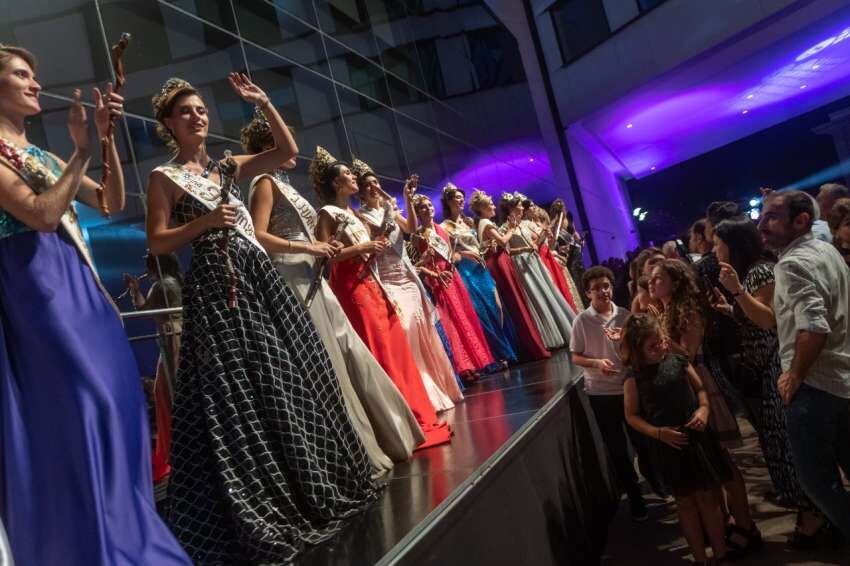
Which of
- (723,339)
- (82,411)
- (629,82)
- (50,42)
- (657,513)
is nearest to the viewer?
(82,411)

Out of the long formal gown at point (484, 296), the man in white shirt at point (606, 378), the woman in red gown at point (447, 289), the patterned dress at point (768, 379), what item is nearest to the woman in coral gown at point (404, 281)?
the man in white shirt at point (606, 378)

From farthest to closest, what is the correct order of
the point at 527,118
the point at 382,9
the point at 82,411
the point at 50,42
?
the point at 527,118 < the point at 382,9 < the point at 50,42 < the point at 82,411

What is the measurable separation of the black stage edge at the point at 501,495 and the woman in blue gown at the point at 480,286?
1948 mm

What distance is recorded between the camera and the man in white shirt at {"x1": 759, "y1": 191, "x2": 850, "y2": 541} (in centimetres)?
247

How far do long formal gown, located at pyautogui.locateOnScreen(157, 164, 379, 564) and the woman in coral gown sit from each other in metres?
1.59

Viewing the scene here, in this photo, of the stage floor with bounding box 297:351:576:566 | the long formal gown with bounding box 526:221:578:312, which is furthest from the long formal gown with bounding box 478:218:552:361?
the stage floor with bounding box 297:351:576:566

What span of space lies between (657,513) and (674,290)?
1354mm

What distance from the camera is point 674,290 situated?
11.4ft

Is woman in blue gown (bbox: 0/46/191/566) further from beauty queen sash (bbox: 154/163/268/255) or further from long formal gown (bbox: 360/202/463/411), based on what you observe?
long formal gown (bbox: 360/202/463/411)

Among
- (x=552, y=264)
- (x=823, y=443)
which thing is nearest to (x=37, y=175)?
(x=823, y=443)

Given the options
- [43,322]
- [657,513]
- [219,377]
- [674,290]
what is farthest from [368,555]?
[657,513]

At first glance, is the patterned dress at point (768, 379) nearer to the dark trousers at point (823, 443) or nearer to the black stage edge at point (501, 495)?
the dark trousers at point (823, 443)

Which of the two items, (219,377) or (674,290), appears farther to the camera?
(674,290)

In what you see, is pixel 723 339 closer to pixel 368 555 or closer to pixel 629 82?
pixel 368 555
